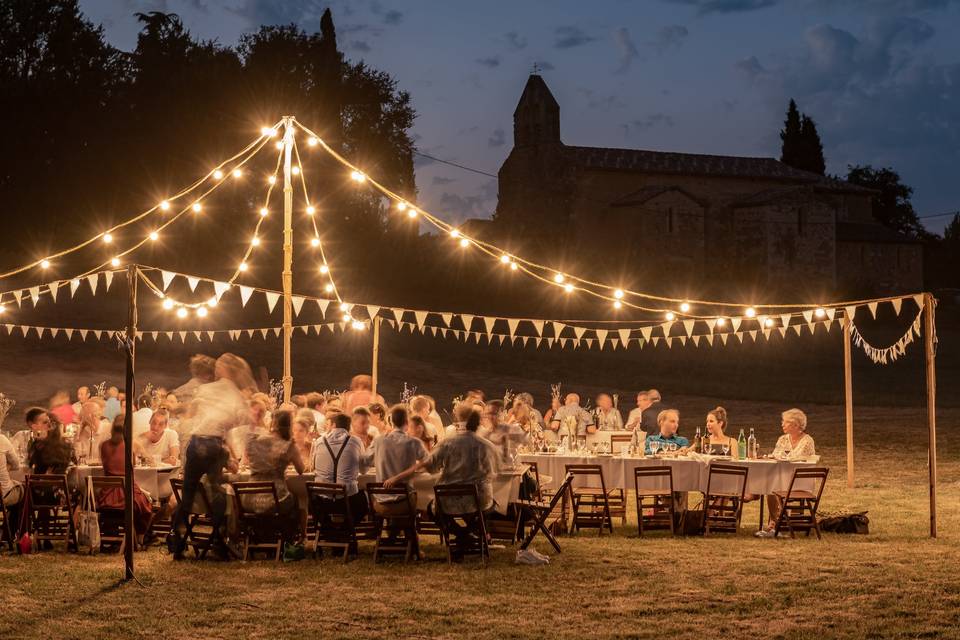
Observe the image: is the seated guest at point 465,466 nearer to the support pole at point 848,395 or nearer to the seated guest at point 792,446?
the seated guest at point 792,446

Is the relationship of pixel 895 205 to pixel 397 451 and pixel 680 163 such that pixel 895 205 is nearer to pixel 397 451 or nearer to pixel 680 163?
pixel 680 163

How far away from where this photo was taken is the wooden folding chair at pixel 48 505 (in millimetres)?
8969

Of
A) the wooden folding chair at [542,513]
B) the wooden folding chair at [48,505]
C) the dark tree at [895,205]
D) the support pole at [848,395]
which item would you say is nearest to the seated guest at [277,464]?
the wooden folding chair at [48,505]

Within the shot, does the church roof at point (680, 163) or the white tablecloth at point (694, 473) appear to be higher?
the church roof at point (680, 163)

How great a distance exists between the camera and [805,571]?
8141 millimetres

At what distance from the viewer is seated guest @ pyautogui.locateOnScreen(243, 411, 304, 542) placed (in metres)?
8.77

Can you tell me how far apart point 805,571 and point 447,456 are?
2704 mm

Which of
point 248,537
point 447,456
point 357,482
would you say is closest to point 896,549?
point 447,456

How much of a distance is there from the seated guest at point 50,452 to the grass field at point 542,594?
0.76 m

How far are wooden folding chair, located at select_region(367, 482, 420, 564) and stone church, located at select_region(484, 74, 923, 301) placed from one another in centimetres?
3819

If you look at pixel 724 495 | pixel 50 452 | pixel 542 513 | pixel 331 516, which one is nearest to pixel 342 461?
pixel 331 516

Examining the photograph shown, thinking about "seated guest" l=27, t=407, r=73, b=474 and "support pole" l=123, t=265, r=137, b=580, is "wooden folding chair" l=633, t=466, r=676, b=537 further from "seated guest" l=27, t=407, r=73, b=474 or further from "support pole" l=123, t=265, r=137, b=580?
"seated guest" l=27, t=407, r=73, b=474

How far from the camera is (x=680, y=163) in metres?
52.5

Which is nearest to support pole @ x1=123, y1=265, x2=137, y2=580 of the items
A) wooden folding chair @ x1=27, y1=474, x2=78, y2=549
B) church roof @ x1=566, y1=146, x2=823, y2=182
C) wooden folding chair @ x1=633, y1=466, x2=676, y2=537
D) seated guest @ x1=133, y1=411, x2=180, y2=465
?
wooden folding chair @ x1=27, y1=474, x2=78, y2=549
